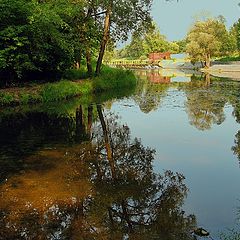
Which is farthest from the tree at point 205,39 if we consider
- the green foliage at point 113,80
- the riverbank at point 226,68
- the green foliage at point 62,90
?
the green foliage at point 62,90

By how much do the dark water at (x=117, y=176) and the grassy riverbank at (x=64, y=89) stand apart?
408 cm

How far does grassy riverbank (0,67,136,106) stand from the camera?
22.0 m

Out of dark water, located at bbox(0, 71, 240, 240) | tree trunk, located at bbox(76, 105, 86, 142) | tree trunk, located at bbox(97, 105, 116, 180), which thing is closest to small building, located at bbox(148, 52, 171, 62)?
tree trunk, located at bbox(76, 105, 86, 142)

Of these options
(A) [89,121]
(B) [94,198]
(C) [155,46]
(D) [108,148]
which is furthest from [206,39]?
(B) [94,198]

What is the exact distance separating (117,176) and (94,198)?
1522 mm

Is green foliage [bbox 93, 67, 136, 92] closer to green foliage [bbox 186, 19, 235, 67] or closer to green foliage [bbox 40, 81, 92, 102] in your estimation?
green foliage [bbox 40, 81, 92, 102]

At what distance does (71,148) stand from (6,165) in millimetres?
2315

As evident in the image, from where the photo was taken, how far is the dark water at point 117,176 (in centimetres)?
644

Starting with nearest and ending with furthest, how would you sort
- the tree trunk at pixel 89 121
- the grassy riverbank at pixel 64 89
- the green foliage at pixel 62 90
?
the tree trunk at pixel 89 121 → the grassy riverbank at pixel 64 89 → the green foliage at pixel 62 90

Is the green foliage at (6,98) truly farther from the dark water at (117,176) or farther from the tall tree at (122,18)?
the tall tree at (122,18)

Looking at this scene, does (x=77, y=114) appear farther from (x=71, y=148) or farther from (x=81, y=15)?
(x=81, y=15)

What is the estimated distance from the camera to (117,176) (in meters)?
8.99

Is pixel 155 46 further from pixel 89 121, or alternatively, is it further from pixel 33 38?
pixel 89 121

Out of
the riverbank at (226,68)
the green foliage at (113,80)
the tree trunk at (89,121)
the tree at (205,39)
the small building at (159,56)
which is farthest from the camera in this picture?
the small building at (159,56)
